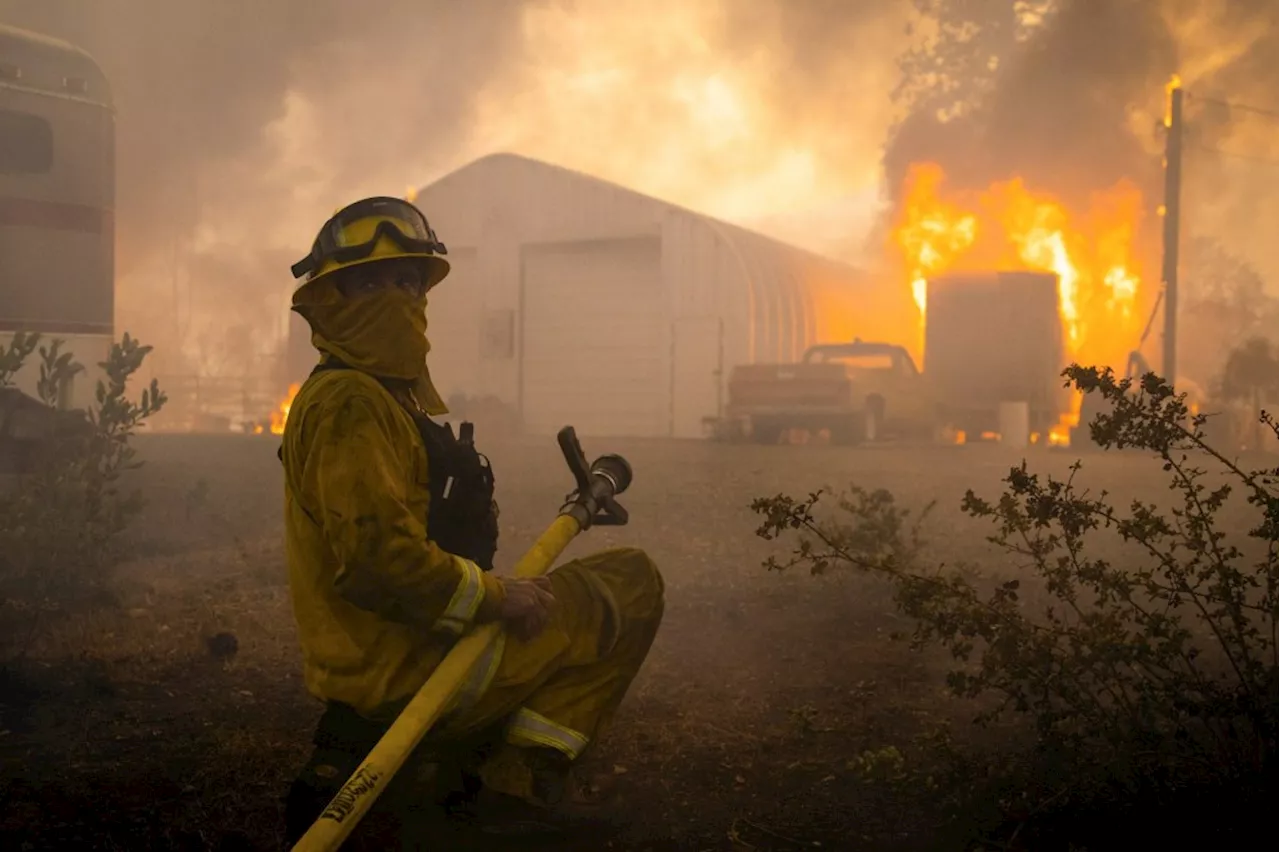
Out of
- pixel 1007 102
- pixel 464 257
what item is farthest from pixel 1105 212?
pixel 464 257

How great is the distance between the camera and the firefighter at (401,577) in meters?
2.66

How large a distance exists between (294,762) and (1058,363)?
20.4m

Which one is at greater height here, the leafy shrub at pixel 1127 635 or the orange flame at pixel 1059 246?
the orange flame at pixel 1059 246

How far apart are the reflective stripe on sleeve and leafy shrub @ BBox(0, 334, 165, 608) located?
475 cm

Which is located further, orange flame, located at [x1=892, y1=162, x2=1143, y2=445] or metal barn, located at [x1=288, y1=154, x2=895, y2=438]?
orange flame, located at [x1=892, y1=162, x2=1143, y2=445]

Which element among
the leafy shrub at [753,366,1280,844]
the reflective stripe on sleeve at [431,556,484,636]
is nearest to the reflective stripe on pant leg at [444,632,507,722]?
the reflective stripe on sleeve at [431,556,484,636]

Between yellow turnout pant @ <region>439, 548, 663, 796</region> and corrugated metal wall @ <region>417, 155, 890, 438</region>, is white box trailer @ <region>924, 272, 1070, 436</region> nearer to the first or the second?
corrugated metal wall @ <region>417, 155, 890, 438</region>

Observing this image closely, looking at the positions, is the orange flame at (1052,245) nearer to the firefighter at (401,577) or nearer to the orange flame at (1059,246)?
the orange flame at (1059,246)

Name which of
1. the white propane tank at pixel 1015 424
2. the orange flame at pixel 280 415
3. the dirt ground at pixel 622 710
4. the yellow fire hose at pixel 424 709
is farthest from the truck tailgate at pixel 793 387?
the yellow fire hose at pixel 424 709

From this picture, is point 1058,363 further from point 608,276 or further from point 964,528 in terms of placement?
point 964,528

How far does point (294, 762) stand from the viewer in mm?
4223

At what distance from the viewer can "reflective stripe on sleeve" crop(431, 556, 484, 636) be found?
107 inches

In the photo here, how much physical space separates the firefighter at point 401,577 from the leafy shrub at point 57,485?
440 centimetres

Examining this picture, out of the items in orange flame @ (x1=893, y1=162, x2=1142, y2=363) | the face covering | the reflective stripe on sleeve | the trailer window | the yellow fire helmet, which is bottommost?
the reflective stripe on sleeve
